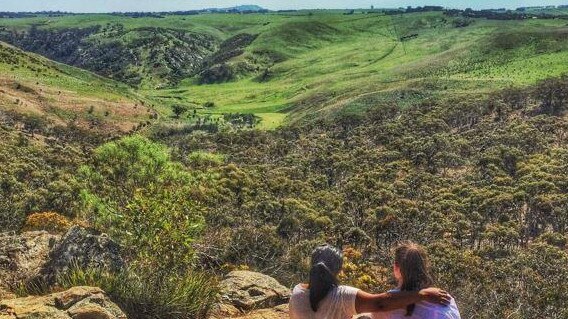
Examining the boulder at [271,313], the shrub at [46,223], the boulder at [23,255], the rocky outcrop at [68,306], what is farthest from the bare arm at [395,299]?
the shrub at [46,223]

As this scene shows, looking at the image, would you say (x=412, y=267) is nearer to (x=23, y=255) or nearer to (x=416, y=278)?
(x=416, y=278)

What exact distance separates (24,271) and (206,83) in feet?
582

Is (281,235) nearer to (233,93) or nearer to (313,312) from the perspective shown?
(313,312)

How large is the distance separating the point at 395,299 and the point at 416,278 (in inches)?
12.9

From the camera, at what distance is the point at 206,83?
187000 millimetres

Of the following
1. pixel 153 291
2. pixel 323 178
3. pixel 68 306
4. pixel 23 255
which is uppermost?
pixel 68 306

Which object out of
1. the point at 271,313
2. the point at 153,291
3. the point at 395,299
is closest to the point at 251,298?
the point at 271,313

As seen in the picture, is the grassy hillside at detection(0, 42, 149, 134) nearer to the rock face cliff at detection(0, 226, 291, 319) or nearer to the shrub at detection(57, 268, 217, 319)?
the rock face cliff at detection(0, 226, 291, 319)

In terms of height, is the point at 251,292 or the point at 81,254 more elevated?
the point at 81,254

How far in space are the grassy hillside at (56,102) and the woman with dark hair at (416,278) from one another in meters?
74.4

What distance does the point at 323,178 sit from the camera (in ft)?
192

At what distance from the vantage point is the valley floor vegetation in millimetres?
16734

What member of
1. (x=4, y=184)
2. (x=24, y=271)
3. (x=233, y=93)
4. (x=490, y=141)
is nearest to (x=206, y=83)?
(x=233, y=93)

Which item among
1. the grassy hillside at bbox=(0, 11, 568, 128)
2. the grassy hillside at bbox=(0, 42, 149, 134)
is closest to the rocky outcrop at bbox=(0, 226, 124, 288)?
the grassy hillside at bbox=(0, 42, 149, 134)
